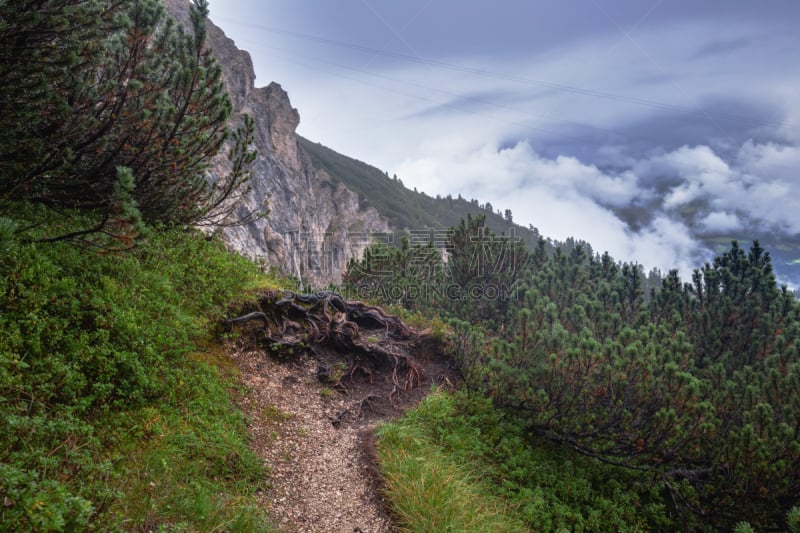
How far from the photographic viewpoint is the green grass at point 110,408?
3.32 metres

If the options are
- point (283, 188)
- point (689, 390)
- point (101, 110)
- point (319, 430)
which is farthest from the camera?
point (283, 188)

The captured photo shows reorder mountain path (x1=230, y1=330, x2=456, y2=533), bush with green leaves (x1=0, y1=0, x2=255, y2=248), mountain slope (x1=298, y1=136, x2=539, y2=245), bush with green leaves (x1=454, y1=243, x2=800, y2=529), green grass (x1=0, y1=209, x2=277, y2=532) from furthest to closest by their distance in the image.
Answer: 1. mountain slope (x1=298, y1=136, x2=539, y2=245)
2. bush with green leaves (x1=454, y1=243, x2=800, y2=529)
3. mountain path (x1=230, y1=330, x2=456, y2=533)
4. bush with green leaves (x1=0, y1=0, x2=255, y2=248)
5. green grass (x1=0, y1=209, x2=277, y2=532)

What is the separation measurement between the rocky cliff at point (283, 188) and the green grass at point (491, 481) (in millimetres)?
54007

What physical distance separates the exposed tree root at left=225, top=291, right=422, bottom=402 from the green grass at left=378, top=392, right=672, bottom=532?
5.98 ft

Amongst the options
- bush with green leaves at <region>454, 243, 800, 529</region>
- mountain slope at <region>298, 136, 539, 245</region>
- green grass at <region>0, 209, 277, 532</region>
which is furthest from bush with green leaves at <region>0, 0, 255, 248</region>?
mountain slope at <region>298, 136, 539, 245</region>

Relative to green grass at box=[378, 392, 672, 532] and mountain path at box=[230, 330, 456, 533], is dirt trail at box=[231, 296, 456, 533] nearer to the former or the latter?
mountain path at box=[230, 330, 456, 533]

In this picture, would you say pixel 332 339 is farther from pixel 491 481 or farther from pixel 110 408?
pixel 110 408

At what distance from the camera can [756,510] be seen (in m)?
7.25

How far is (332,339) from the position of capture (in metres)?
11.2

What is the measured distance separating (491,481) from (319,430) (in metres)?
3.18

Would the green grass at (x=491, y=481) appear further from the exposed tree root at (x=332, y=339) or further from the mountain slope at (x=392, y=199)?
the mountain slope at (x=392, y=199)

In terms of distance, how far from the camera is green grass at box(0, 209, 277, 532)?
3324mm

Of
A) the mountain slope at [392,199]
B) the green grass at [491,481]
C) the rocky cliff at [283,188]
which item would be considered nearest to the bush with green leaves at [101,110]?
the green grass at [491,481]

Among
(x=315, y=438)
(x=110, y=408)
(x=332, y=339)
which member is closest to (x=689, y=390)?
(x=315, y=438)
